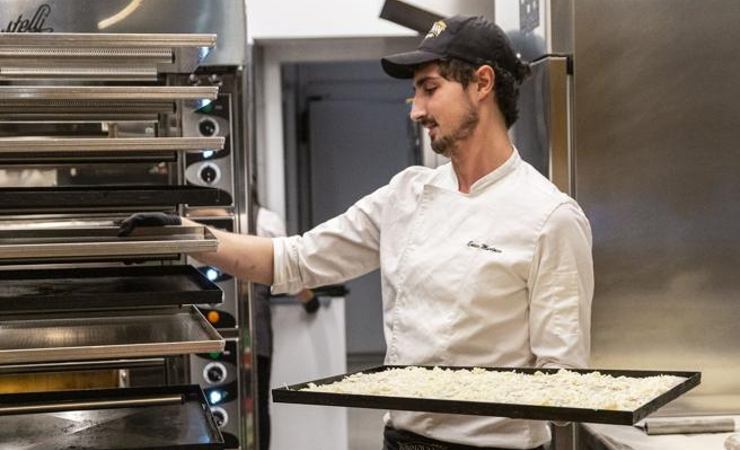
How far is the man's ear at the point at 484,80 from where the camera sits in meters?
2.18

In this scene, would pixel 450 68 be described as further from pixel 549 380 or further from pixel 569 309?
pixel 549 380

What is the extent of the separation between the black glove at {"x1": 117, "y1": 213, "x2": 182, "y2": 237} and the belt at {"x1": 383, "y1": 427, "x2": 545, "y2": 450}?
0.68m

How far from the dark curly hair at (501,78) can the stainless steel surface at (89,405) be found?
869mm

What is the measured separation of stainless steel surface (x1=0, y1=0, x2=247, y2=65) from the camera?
117 inches

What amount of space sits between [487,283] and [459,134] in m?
0.32

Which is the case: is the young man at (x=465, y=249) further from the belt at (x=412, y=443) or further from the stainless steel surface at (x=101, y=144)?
the stainless steel surface at (x=101, y=144)

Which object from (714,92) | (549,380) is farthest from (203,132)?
(549,380)

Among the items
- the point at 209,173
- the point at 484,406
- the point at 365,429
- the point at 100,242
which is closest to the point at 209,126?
the point at 209,173

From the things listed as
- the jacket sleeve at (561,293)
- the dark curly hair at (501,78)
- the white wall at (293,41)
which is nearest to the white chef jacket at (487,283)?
the jacket sleeve at (561,293)

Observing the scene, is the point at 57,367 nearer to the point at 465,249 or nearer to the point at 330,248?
the point at 330,248

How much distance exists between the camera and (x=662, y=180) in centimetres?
258

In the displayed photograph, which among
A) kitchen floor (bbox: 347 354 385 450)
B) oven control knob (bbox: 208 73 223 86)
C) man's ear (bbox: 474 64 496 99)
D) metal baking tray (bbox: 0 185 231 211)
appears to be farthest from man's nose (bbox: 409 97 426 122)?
kitchen floor (bbox: 347 354 385 450)

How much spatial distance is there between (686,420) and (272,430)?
2.69 m

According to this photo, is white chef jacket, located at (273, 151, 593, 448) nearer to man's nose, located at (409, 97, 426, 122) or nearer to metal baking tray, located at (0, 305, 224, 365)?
man's nose, located at (409, 97, 426, 122)
